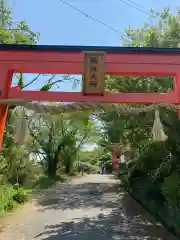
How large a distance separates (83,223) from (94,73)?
5980 millimetres

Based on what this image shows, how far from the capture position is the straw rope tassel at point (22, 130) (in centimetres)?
402

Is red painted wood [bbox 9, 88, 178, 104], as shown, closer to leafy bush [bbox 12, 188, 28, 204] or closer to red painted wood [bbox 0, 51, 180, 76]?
red painted wood [bbox 0, 51, 180, 76]

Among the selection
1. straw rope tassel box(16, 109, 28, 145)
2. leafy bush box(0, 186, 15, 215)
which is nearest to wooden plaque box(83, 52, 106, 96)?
straw rope tassel box(16, 109, 28, 145)

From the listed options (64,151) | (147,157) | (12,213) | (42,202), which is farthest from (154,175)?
(64,151)

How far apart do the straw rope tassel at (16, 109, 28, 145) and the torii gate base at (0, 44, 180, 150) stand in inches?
21.1

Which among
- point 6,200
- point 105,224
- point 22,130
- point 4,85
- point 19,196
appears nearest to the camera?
point 22,130

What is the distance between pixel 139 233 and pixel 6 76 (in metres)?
5.54

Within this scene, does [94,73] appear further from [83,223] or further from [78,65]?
[83,223]

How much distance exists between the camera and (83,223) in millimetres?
9078

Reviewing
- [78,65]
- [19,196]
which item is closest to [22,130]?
[78,65]

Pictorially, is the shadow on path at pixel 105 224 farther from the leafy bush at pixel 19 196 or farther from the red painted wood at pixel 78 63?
the red painted wood at pixel 78 63

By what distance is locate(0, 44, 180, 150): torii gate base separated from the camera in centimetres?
456

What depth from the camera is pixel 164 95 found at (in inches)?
183

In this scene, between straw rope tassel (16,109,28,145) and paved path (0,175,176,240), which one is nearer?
straw rope tassel (16,109,28,145)
